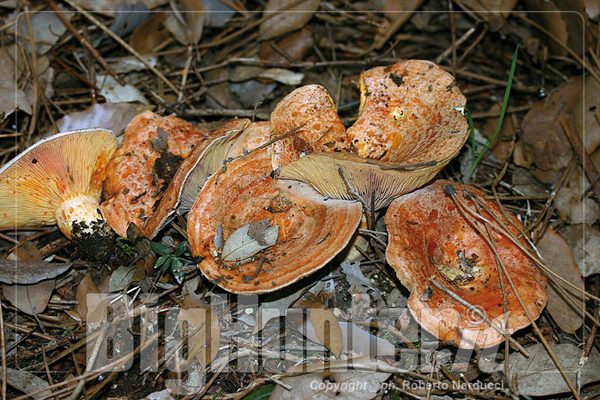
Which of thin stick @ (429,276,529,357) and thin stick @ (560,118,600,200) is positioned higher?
thin stick @ (560,118,600,200)

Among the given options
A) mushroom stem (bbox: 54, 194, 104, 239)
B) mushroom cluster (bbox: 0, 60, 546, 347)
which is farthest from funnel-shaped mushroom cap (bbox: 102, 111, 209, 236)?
mushroom stem (bbox: 54, 194, 104, 239)

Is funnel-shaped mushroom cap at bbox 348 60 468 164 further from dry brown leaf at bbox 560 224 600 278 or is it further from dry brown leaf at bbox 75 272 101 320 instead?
dry brown leaf at bbox 75 272 101 320

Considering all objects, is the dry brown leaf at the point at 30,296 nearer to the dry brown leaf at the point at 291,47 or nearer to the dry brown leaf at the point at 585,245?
the dry brown leaf at the point at 291,47

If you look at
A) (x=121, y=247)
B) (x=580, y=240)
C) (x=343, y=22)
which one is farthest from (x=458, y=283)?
(x=343, y=22)

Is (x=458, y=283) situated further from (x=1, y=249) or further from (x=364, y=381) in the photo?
(x=1, y=249)

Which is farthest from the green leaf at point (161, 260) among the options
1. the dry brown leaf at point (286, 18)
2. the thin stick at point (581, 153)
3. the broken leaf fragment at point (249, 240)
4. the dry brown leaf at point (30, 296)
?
the thin stick at point (581, 153)

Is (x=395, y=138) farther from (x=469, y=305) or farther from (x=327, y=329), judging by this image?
(x=327, y=329)
